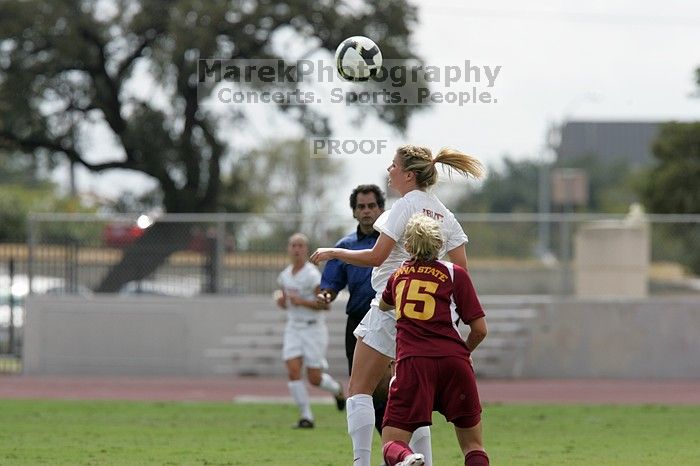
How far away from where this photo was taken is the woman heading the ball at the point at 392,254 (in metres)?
8.87

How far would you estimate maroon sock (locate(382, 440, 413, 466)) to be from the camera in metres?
8.14

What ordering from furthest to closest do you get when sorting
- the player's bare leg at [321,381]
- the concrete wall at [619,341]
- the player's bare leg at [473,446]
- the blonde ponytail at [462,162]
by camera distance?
the concrete wall at [619,341] < the player's bare leg at [321,381] < the blonde ponytail at [462,162] < the player's bare leg at [473,446]

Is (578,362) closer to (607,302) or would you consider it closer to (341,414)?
(607,302)

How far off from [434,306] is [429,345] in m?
0.24

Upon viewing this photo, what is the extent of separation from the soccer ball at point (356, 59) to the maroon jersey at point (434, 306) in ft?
15.7

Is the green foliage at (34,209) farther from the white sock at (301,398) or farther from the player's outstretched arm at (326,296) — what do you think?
the player's outstretched arm at (326,296)

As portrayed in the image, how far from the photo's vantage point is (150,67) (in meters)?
33.1

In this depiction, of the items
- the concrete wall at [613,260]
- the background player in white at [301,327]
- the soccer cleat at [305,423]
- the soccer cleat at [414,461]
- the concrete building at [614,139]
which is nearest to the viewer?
the soccer cleat at [414,461]

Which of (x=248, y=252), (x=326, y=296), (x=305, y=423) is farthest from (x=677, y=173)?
(x=326, y=296)

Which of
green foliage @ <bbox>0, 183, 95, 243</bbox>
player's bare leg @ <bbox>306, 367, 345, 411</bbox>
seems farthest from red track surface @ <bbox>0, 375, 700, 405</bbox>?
player's bare leg @ <bbox>306, 367, 345, 411</bbox>

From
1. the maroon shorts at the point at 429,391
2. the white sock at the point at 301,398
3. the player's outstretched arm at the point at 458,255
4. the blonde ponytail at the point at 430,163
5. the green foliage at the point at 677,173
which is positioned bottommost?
the white sock at the point at 301,398

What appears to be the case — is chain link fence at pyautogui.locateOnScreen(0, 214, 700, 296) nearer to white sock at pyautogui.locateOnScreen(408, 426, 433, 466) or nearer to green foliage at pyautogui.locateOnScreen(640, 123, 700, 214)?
green foliage at pyautogui.locateOnScreen(640, 123, 700, 214)

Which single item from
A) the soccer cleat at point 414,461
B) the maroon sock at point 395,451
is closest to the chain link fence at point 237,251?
the maroon sock at point 395,451

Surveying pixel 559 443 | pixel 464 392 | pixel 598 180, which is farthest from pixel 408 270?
pixel 598 180
